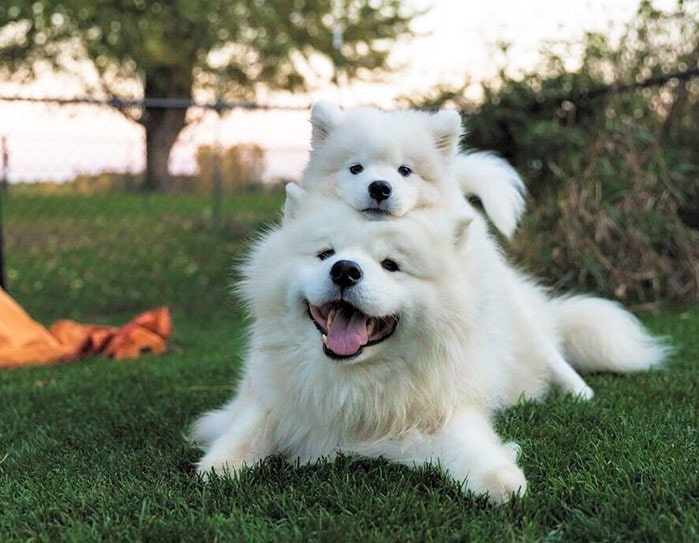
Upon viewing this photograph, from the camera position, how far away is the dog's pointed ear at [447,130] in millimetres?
3184

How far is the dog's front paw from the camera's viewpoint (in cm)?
195

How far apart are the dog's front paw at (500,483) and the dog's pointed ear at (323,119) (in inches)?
68.7

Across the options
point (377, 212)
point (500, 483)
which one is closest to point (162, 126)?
point (377, 212)

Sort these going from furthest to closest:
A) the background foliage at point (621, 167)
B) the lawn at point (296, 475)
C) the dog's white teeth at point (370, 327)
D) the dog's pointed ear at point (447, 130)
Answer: the background foliage at point (621, 167) < the dog's pointed ear at point (447, 130) < the dog's white teeth at point (370, 327) < the lawn at point (296, 475)

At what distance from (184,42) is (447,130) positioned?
40.2ft

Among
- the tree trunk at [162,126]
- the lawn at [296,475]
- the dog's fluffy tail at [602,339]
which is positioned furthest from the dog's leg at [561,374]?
the tree trunk at [162,126]

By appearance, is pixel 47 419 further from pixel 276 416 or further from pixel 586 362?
pixel 586 362

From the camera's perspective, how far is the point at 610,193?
236 inches

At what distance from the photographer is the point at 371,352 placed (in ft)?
7.27

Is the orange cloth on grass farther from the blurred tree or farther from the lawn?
the blurred tree

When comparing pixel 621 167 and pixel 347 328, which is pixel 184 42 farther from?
pixel 347 328

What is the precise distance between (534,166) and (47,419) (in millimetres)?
4515

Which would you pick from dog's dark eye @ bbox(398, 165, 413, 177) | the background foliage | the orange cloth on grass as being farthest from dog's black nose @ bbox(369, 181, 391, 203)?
the background foliage

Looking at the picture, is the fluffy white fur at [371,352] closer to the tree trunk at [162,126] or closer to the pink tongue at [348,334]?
the pink tongue at [348,334]
